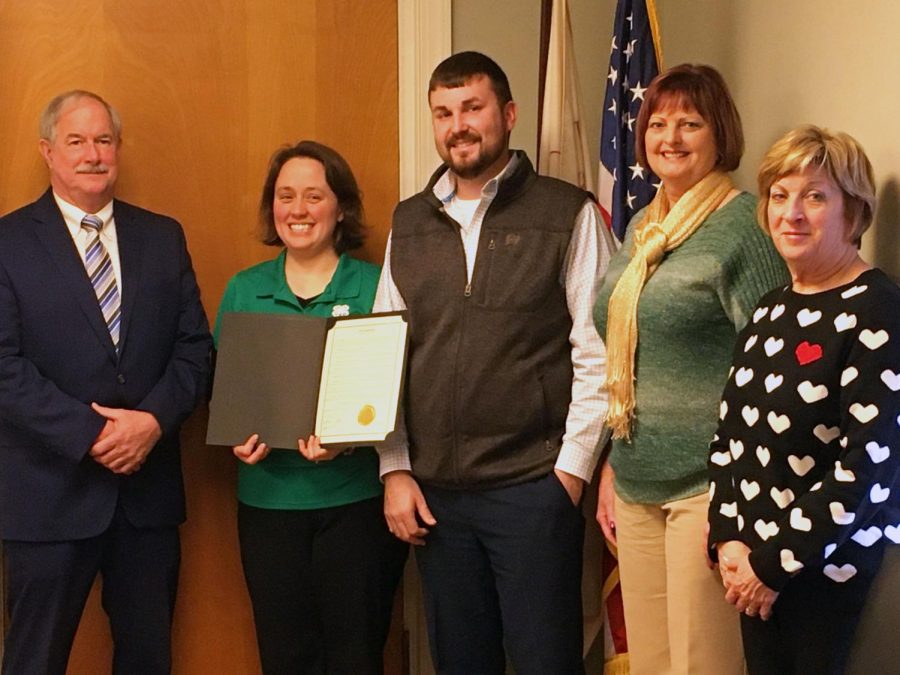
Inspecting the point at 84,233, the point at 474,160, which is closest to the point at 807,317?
the point at 474,160

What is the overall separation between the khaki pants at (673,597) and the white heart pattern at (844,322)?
1.58 ft

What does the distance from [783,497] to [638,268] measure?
0.56 m

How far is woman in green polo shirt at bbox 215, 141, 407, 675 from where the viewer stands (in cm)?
239

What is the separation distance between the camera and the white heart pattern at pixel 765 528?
1.54m

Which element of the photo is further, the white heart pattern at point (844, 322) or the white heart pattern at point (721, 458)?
the white heart pattern at point (721, 458)

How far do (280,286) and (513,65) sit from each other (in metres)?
0.94

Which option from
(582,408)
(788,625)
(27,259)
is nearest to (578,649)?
(582,408)

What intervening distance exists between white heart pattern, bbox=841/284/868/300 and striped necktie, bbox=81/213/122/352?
5.31 ft

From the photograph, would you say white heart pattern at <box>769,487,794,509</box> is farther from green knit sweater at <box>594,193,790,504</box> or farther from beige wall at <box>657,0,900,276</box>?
beige wall at <box>657,0,900,276</box>

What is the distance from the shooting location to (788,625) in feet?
5.17

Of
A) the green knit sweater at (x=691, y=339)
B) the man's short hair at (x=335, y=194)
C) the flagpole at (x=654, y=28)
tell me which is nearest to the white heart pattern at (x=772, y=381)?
the green knit sweater at (x=691, y=339)

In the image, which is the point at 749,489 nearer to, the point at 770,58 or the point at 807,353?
the point at 807,353

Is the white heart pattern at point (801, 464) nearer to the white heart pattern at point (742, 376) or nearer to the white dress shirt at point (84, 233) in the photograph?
the white heart pattern at point (742, 376)

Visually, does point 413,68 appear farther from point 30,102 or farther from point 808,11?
point 808,11
